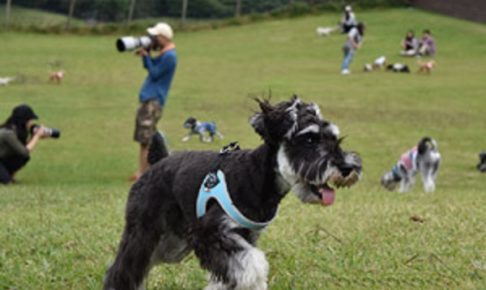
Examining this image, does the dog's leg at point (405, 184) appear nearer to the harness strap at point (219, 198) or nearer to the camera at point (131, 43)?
the camera at point (131, 43)

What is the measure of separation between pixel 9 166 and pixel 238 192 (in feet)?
33.7

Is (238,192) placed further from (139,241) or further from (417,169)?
(417,169)

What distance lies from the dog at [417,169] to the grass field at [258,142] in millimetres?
262

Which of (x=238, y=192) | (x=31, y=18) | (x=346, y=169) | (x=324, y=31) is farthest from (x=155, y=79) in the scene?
(x=31, y=18)

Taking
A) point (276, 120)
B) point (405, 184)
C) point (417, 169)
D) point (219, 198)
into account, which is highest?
point (276, 120)

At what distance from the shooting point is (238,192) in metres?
4.88

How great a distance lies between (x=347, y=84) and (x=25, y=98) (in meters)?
11.7

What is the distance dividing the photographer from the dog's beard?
10.1 m

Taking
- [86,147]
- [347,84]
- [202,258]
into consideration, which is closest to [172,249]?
[202,258]

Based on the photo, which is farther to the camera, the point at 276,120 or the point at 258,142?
the point at 258,142

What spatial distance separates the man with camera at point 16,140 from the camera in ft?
46.1

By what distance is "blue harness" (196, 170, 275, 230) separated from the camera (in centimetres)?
482

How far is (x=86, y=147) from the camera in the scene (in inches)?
696

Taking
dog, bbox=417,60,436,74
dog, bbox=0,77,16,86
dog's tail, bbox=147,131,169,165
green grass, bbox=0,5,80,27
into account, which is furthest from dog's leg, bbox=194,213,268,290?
green grass, bbox=0,5,80,27
